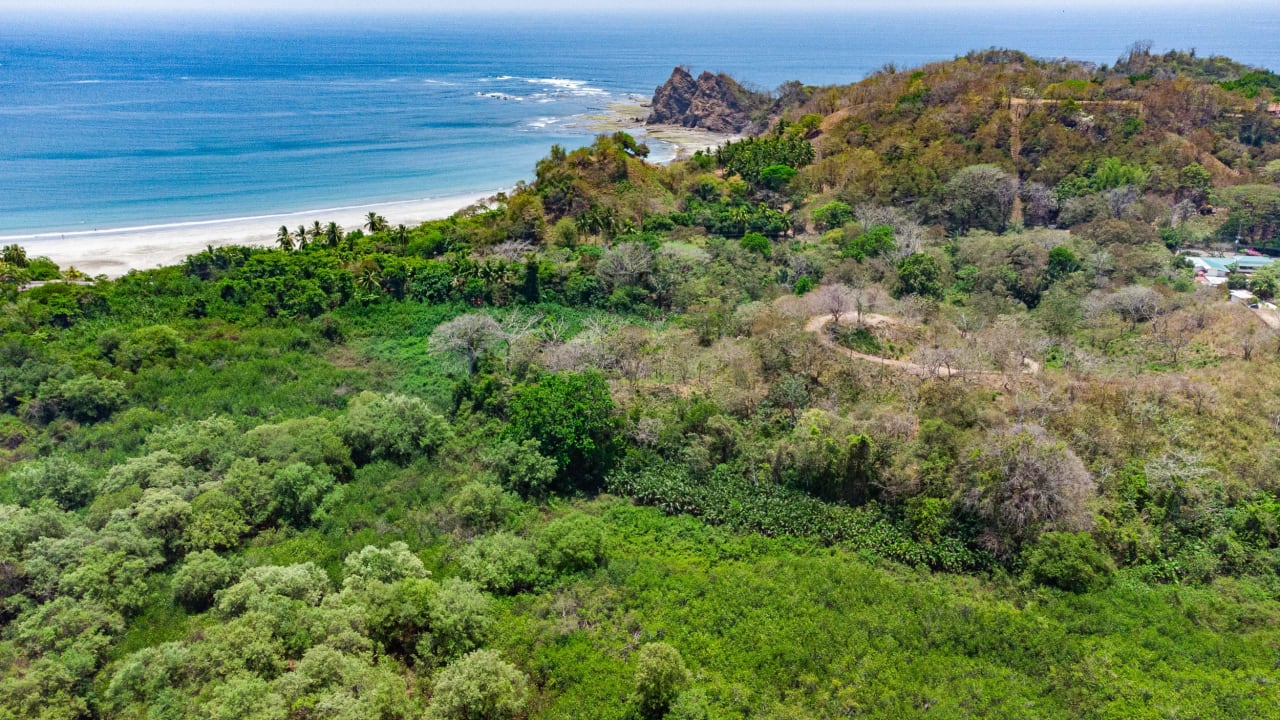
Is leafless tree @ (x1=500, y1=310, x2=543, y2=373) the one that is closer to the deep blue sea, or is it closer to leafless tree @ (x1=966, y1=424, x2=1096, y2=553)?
leafless tree @ (x1=966, y1=424, x2=1096, y2=553)

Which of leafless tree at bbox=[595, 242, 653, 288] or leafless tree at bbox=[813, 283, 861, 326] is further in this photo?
leafless tree at bbox=[595, 242, 653, 288]

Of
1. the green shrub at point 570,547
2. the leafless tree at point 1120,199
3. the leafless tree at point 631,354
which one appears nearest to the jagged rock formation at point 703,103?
the leafless tree at point 1120,199

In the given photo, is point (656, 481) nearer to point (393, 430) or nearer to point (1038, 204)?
point (393, 430)

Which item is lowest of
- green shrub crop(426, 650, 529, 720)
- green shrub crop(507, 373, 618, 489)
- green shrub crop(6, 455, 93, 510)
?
green shrub crop(426, 650, 529, 720)

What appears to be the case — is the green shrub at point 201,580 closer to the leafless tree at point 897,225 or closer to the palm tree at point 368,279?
the palm tree at point 368,279

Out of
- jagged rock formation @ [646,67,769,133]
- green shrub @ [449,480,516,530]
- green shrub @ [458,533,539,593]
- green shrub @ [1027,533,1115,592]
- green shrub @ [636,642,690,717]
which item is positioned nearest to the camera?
green shrub @ [636,642,690,717]

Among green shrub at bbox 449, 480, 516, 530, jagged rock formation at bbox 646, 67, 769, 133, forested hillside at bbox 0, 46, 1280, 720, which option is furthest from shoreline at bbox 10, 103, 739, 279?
jagged rock formation at bbox 646, 67, 769, 133

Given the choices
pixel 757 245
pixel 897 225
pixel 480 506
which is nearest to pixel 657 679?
pixel 480 506

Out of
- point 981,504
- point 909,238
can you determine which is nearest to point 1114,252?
point 909,238
